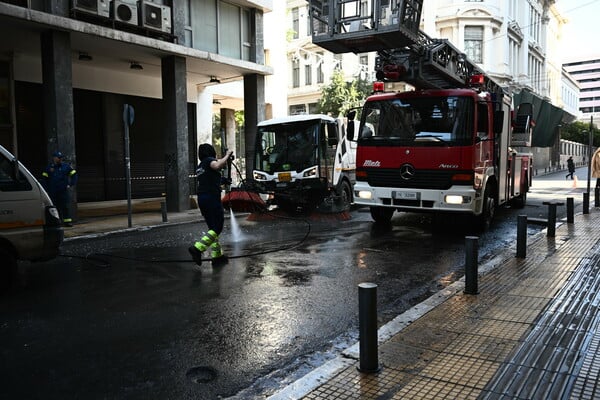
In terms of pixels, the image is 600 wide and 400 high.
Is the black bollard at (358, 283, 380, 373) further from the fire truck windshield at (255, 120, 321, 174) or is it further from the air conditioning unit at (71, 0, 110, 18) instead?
the air conditioning unit at (71, 0, 110, 18)

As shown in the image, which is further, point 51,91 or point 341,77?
point 341,77

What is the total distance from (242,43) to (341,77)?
21.3 meters

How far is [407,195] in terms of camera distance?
10.1 meters

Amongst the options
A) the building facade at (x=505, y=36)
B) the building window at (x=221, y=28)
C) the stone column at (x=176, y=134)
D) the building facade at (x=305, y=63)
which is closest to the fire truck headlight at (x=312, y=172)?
the stone column at (x=176, y=134)

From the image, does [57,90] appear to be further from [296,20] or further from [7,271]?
[296,20]

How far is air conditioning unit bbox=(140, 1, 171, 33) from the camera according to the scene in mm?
14719

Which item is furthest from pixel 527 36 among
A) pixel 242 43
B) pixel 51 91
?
pixel 51 91

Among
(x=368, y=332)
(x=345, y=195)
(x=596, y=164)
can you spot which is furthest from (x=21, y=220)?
(x=596, y=164)

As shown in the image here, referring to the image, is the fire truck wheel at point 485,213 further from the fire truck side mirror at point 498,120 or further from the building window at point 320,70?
the building window at point 320,70

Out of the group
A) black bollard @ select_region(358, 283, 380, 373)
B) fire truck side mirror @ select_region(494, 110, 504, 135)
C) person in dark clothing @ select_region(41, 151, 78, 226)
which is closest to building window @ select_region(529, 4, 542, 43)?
fire truck side mirror @ select_region(494, 110, 504, 135)

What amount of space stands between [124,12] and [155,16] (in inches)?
42.3

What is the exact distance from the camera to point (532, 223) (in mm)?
12250

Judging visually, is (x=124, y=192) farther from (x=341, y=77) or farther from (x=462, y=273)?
(x=341, y=77)

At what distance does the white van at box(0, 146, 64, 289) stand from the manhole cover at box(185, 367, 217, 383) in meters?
3.50
